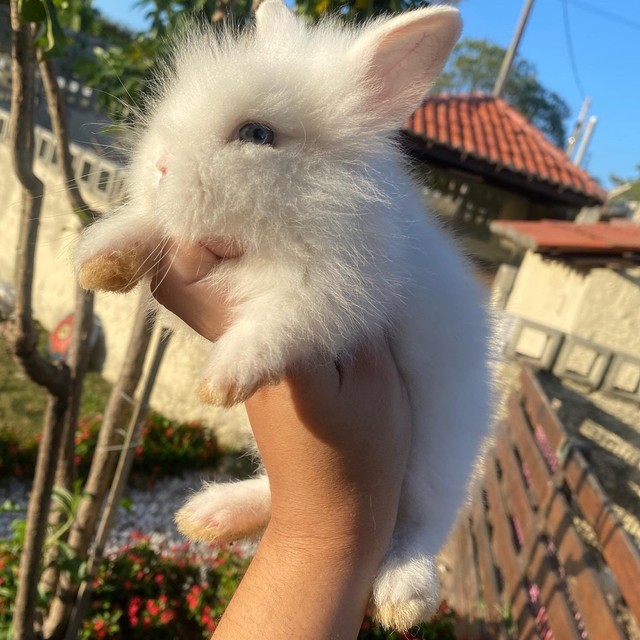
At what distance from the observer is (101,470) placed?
3029 mm

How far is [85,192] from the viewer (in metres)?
7.86

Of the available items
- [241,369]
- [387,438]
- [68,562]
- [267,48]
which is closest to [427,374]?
[387,438]

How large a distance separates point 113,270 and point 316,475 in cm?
59

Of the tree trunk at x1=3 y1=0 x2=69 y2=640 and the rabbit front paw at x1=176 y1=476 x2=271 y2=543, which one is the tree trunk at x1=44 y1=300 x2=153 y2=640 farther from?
the rabbit front paw at x1=176 y1=476 x2=271 y2=543

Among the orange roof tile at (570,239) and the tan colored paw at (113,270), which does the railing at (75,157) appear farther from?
the tan colored paw at (113,270)

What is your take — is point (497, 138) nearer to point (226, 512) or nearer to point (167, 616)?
point (167, 616)

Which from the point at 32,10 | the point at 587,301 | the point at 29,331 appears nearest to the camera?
the point at 32,10

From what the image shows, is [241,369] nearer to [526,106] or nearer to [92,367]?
[92,367]

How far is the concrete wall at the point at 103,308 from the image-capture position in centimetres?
688

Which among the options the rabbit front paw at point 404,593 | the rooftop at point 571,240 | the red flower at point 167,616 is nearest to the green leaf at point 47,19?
the rabbit front paw at point 404,593

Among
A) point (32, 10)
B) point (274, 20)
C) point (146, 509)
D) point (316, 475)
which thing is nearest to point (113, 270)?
point (316, 475)

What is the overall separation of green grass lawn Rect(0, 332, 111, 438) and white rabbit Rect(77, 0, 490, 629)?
20.1 feet

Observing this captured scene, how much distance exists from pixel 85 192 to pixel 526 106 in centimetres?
3478

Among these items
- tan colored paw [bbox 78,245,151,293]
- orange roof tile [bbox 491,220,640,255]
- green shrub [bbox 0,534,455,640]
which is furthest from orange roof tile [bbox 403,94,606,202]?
tan colored paw [bbox 78,245,151,293]
